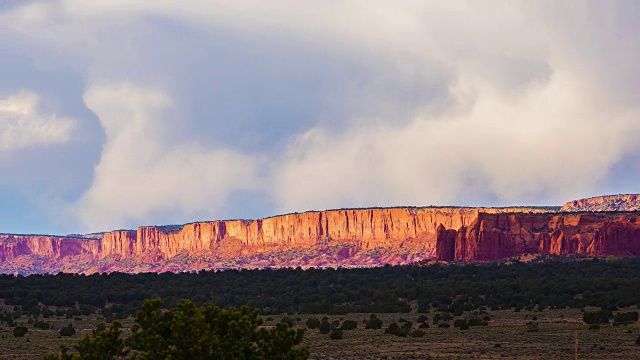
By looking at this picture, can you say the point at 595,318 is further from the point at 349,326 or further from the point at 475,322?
the point at 349,326

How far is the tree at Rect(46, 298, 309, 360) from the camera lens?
19.4m

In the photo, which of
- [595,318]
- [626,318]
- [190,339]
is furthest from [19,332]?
[626,318]

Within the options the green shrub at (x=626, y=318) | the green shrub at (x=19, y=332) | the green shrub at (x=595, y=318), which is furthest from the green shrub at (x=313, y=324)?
the green shrub at (x=626, y=318)

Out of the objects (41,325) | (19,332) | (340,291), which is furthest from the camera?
(340,291)

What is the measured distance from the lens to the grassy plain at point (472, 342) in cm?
3778

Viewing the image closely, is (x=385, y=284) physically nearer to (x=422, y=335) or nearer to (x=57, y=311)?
(x=57, y=311)

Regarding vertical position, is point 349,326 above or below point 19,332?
below

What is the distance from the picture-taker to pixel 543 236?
148 m

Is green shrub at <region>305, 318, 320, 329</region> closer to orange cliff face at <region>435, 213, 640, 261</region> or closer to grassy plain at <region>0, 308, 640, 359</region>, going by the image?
grassy plain at <region>0, 308, 640, 359</region>

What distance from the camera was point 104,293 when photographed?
80.9 meters

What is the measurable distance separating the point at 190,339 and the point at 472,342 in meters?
26.6

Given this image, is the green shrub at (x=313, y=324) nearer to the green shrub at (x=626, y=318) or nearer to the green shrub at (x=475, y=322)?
the green shrub at (x=475, y=322)

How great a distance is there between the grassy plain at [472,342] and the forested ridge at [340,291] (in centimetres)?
1216

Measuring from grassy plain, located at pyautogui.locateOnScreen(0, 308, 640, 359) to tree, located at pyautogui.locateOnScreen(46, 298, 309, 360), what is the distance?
1767 cm
